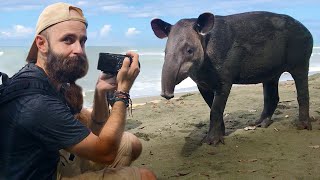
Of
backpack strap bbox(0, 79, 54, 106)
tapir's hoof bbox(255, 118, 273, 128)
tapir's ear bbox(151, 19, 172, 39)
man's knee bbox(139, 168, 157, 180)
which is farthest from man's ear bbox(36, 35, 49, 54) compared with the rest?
tapir's hoof bbox(255, 118, 273, 128)

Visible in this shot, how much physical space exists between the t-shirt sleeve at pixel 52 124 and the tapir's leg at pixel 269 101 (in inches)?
176

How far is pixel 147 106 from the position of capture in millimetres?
9664

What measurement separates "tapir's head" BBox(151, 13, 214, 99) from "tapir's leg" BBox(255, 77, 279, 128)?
1.68 metres

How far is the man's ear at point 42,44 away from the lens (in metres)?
2.84

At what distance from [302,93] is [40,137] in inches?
188

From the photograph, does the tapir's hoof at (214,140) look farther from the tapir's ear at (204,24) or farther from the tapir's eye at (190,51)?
the tapir's ear at (204,24)

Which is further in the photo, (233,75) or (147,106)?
(147,106)

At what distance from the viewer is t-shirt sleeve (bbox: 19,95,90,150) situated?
2.53 meters

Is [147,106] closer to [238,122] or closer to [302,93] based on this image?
[238,122]

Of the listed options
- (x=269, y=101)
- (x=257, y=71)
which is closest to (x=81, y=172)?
(x=257, y=71)

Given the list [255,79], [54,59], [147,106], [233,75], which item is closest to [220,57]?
[233,75]

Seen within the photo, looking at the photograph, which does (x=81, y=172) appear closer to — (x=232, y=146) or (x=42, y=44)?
(x=42, y=44)

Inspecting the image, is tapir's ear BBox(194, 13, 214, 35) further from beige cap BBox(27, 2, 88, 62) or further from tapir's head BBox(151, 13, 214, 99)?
beige cap BBox(27, 2, 88, 62)

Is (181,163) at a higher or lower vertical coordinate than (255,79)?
lower
